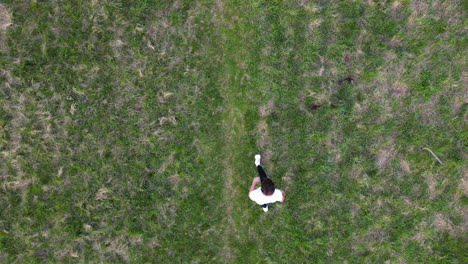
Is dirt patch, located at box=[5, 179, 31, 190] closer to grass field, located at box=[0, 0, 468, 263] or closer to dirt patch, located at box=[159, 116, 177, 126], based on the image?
grass field, located at box=[0, 0, 468, 263]

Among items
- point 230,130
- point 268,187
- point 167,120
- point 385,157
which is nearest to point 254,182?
point 268,187

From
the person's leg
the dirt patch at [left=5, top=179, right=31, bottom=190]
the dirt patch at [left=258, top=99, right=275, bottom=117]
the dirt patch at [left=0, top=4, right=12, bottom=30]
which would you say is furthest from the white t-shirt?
the dirt patch at [left=0, top=4, right=12, bottom=30]

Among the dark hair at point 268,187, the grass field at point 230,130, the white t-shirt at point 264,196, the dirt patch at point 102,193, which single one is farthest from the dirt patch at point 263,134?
the dirt patch at point 102,193

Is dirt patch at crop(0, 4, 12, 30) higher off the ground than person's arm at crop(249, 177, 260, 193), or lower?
higher

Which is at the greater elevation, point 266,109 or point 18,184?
point 266,109

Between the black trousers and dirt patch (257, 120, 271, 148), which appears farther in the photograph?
dirt patch (257, 120, 271, 148)

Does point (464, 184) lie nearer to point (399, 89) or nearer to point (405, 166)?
point (405, 166)
